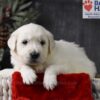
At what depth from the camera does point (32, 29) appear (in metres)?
1.33

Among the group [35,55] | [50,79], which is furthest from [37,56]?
[50,79]

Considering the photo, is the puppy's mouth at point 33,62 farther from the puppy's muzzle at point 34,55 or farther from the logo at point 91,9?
the logo at point 91,9

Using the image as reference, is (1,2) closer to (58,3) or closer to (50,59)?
(58,3)

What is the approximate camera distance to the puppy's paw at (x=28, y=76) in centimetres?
124

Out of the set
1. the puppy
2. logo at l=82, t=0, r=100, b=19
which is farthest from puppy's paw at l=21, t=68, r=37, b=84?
logo at l=82, t=0, r=100, b=19

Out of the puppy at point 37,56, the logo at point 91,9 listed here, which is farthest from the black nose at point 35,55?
the logo at point 91,9

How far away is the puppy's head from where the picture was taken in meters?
1.30

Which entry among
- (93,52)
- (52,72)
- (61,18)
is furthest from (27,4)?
(52,72)

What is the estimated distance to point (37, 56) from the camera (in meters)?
1.29

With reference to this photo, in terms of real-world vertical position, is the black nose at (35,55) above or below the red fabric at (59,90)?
above

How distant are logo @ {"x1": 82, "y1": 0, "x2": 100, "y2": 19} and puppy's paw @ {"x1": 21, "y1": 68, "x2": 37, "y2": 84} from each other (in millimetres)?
1005

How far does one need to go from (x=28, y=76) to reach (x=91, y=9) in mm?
1058

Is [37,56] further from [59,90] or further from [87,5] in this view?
[87,5]

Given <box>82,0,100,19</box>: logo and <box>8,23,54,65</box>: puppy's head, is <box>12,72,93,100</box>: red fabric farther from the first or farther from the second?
<box>82,0,100,19</box>: logo
